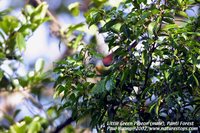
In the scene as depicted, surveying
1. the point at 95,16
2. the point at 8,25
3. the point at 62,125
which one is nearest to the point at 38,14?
the point at 8,25

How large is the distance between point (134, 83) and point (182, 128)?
202 mm

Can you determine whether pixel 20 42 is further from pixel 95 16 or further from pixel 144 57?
pixel 144 57

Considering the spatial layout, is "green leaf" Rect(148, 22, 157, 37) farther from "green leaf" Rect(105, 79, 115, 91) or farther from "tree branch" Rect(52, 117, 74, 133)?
"tree branch" Rect(52, 117, 74, 133)

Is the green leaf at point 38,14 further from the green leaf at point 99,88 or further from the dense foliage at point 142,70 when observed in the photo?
the green leaf at point 99,88

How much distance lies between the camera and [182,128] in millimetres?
1207

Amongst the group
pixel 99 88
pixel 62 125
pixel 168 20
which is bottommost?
pixel 62 125

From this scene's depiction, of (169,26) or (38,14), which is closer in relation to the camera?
(169,26)

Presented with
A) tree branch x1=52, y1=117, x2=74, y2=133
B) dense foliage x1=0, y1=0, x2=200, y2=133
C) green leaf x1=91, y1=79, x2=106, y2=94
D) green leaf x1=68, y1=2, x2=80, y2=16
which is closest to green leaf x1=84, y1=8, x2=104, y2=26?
dense foliage x1=0, y1=0, x2=200, y2=133

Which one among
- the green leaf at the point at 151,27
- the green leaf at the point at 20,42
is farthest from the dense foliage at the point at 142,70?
the green leaf at the point at 20,42

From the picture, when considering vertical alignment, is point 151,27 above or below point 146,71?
above

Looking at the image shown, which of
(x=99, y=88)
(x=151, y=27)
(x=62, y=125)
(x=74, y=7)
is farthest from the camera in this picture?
(x=74, y=7)

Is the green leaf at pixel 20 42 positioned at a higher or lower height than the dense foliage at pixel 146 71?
lower

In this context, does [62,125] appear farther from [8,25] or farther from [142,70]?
[142,70]

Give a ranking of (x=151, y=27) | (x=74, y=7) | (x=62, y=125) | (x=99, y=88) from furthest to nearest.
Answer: (x=74, y=7) → (x=62, y=125) → (x=99, y=88) → (x=151, y=27)
